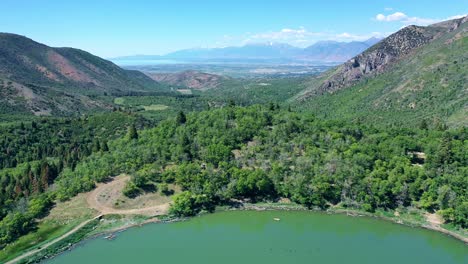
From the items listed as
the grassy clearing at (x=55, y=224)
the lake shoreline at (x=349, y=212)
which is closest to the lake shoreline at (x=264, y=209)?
the lake shoreline at (x=349, y=212)

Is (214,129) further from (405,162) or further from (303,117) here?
(405,162)

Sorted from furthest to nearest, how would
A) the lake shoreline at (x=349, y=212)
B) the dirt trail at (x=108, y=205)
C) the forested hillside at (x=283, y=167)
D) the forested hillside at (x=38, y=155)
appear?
the forested hillside at (x=283, y=167), the dirt trail at (x=108, y=205), the forested hillside at (x=38, y=155), the lake shoreline at (x=349, y=212)

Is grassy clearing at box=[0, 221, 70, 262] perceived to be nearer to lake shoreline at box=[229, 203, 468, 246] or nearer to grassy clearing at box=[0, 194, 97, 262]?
grassy clearing at box=[0, 194, 97, 262]

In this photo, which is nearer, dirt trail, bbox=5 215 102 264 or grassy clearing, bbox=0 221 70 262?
dirt trail, bbox=5 215 102 264

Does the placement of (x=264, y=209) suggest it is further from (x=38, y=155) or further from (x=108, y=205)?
(x=38, y=155)

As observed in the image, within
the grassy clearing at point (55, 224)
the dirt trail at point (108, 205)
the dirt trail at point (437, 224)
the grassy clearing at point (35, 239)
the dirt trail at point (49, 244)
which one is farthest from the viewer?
the dirt trail at point (108, 205)

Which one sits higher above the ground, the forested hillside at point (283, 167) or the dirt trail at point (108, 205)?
the forested hillside at point (283, 167)

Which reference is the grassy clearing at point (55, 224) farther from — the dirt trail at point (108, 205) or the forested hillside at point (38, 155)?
the forested hillside at point (38, 155)

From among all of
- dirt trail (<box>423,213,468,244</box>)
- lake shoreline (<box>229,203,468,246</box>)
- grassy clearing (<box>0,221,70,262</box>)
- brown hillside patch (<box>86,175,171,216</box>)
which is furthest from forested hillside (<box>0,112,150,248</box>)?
dirt trail (<box>423,213,468,244</box>)

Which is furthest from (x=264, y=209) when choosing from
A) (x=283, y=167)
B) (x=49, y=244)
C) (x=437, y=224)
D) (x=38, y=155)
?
(x=38, y=155)

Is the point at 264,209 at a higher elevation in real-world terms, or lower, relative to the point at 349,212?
lower

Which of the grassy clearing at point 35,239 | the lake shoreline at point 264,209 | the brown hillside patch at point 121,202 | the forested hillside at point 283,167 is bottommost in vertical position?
the lake shoreline at point 264,209
